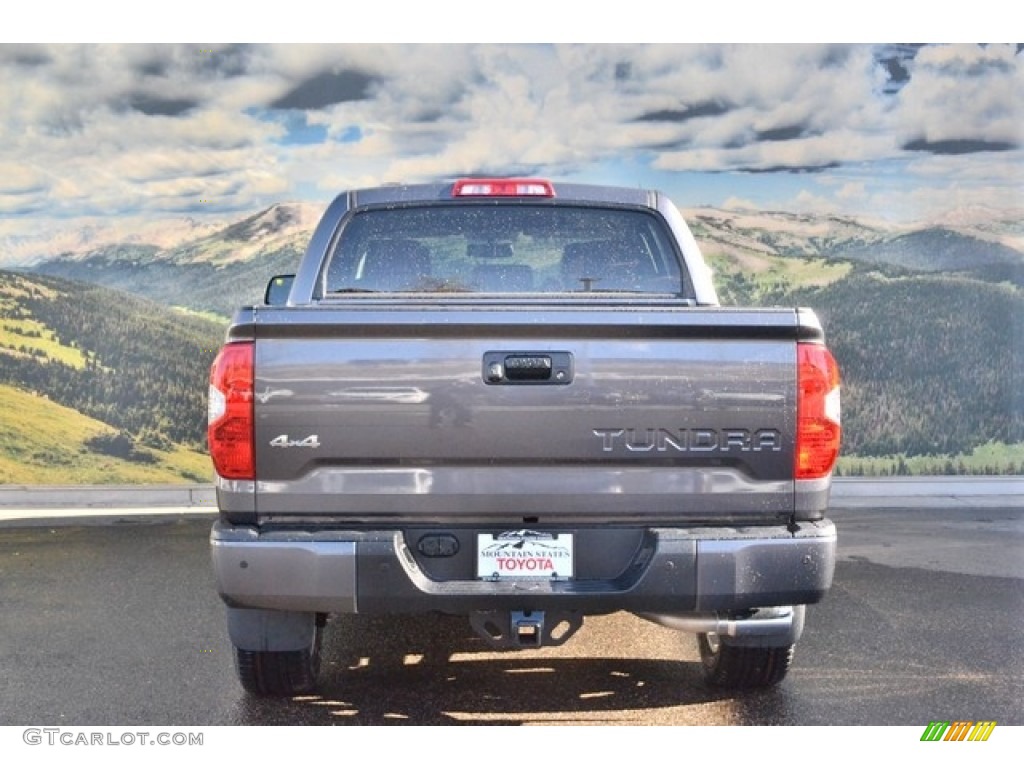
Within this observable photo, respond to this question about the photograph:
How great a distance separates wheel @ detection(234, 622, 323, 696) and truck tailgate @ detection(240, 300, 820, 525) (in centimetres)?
89

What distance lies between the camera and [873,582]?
622cm

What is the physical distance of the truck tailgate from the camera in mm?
3287

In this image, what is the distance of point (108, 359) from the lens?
8.59 meters

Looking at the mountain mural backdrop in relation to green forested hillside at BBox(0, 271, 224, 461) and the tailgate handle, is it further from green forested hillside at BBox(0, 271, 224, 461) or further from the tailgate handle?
the tailgate handle

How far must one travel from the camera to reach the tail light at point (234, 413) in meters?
3.27

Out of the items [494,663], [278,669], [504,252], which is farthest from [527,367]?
[494,663]

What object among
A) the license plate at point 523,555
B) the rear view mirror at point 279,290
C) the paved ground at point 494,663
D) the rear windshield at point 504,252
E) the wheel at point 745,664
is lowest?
the paved ground at point 494,663

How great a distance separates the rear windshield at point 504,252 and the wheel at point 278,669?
147cm

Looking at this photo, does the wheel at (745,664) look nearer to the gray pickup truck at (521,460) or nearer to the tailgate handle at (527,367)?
the gray pickup truck at (521,460)

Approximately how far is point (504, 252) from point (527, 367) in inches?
58.2

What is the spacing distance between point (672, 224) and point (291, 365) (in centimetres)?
207
